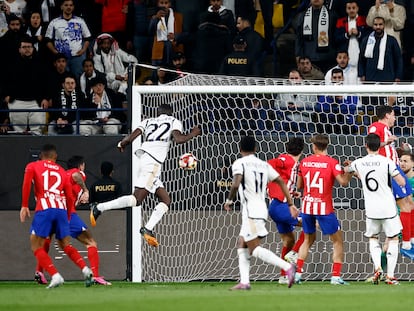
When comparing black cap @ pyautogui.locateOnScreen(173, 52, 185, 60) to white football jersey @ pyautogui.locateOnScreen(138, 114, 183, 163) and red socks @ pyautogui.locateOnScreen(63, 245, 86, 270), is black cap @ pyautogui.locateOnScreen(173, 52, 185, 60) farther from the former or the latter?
red socks @ pyautogui.locateOnScreen(63, 245, 86, 270)

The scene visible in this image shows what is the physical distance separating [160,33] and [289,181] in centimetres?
641

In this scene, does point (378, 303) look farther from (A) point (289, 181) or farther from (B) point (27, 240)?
(B) point (27, 240)

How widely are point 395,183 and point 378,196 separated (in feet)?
3.24

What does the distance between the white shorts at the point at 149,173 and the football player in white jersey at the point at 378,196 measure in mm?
2716

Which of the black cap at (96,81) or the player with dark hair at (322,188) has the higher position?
the black cap at (96,81)

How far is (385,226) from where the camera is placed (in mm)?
15695

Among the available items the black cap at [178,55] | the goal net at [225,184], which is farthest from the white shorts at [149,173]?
Result: the black cap at [178,55]

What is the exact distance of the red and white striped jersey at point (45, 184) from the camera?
15414 millimetres

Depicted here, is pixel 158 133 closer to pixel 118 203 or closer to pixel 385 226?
pixel 118 203

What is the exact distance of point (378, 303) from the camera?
40.1 ft

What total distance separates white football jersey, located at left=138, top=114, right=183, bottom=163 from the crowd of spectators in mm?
3360

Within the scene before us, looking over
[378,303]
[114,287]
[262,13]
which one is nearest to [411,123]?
[262,13]

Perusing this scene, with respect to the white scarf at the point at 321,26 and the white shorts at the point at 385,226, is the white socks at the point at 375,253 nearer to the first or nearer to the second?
the white shorts at the point at 385,226

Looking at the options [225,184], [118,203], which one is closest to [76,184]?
[118,203]
